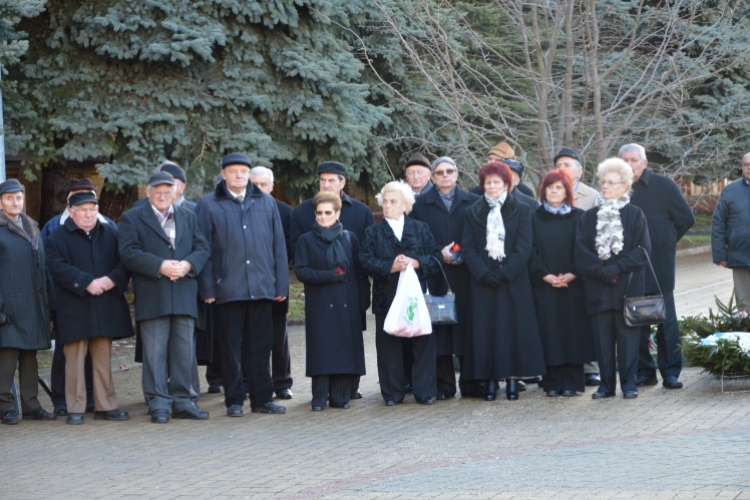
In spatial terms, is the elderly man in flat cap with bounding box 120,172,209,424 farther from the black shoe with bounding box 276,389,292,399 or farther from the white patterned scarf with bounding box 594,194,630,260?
the white patterned scarf with bounding box 594,194,630,260

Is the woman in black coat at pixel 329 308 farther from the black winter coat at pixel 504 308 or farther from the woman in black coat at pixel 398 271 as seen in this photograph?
the black winter coat at pixel 504 308

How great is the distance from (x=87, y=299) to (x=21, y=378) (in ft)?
3.24

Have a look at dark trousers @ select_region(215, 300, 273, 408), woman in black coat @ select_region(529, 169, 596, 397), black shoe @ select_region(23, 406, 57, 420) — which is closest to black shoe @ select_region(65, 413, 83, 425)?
black shoe @ select_region(23, 406, 57, 420)

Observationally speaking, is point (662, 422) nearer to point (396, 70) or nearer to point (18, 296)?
point (18, 296)

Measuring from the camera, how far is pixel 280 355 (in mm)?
10172

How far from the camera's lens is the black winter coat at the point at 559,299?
376 inches

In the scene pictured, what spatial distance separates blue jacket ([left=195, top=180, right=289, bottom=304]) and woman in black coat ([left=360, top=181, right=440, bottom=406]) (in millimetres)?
790

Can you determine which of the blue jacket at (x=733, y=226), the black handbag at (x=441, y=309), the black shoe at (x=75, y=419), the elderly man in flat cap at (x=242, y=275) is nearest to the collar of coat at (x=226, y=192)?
the elderly man in flat cap at (x=242, y=275)

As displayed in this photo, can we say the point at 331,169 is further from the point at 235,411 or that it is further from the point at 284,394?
the point at 235,411

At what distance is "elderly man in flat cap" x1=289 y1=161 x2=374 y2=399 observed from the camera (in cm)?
990

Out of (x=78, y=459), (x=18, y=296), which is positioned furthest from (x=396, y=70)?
(x=78, y=459)

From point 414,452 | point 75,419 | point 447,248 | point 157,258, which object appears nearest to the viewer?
point 414,452

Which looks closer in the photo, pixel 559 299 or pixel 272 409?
pixel 272 409

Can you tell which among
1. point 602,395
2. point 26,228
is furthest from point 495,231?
point 26,228
